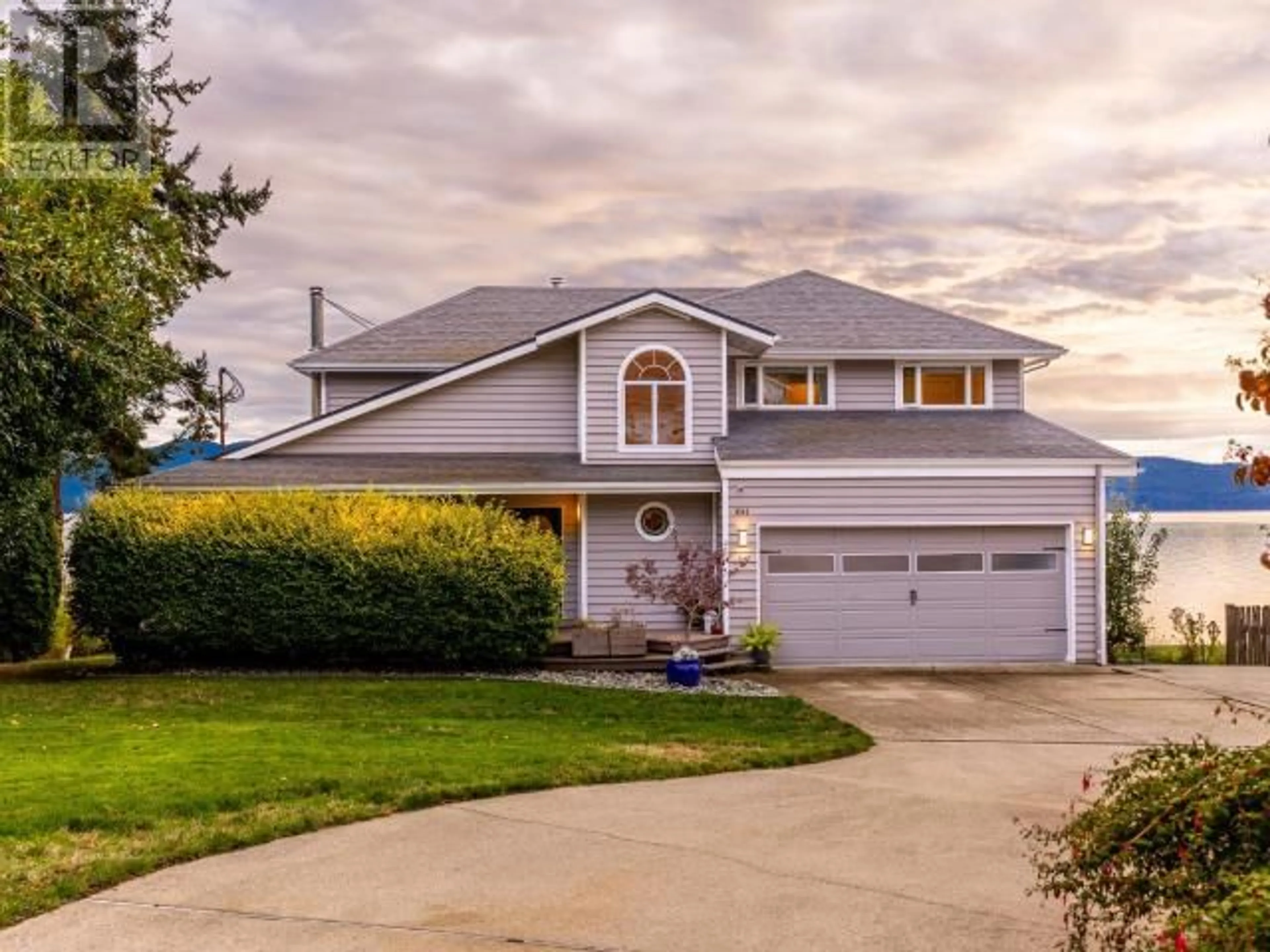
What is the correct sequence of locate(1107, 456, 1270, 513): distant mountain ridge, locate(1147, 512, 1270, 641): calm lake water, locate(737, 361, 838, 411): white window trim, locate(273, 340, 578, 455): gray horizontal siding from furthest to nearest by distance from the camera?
1. locate(1107, 456, 1270, 513): distant mountain ridge
2. locate(1147, 512, 1270, 641): calm lake water
3. locate(737, 361, 838, 411): white window trim
4. locate(273, 340, 578, 455): gray horizontal siding

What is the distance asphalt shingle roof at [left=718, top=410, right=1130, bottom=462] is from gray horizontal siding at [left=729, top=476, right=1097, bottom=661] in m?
0.40

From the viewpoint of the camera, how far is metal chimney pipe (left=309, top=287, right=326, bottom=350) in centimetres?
2423

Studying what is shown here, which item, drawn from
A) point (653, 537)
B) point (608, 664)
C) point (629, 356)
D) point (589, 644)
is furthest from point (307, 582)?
point (629, 356)

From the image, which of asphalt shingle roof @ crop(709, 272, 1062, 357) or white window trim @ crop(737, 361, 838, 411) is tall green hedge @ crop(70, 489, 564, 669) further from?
asphalt shingle roof @ crop(709, 272, 1062, 357)

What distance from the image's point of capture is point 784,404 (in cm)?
2042

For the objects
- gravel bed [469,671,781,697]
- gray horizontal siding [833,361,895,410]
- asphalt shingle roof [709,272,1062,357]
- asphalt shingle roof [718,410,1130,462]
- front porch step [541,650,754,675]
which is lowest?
gravel bed [469,671,781,697]

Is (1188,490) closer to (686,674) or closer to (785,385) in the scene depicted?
(785,385)

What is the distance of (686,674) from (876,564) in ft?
15.5

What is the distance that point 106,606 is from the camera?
49.5 feet

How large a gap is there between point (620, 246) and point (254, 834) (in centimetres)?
2336

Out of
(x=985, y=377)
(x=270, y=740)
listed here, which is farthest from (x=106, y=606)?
(x=985, y=377)

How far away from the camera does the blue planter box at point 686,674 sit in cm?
1427

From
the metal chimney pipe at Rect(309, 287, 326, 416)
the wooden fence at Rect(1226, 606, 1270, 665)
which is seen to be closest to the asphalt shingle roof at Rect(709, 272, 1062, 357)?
the wooden fence at Rect(1226, 606, 1270, 665)

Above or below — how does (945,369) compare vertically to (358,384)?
above
